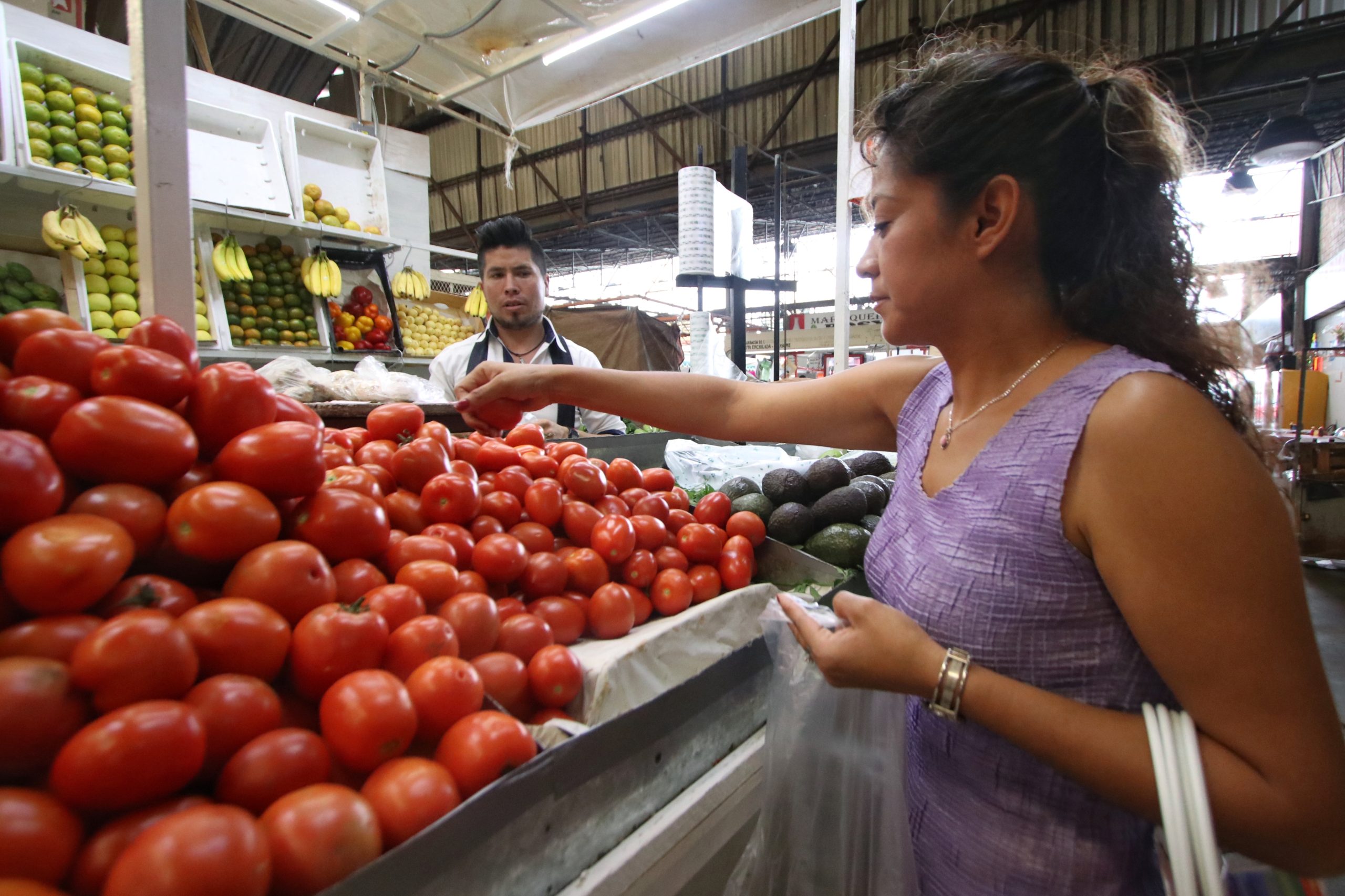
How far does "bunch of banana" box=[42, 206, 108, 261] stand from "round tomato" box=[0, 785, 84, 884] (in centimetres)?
462

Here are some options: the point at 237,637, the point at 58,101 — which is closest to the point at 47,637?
the point at 237,637

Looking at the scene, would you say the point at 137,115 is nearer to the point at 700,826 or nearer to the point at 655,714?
the point at 655,714

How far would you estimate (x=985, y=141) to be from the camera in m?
1.07

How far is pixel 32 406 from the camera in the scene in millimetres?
935

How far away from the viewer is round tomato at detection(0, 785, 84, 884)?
0.63m

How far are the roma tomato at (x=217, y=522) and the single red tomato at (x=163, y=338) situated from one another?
0.89 feet

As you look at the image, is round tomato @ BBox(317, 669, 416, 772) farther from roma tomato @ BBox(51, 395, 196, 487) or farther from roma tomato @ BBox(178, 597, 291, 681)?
roma tomato @ BBox(51, 395, 196, 487)

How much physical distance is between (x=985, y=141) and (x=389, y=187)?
726 centimetres

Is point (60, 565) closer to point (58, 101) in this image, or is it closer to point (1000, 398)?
point (1000, 398)

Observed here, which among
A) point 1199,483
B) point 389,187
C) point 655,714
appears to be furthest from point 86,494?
point 389,187

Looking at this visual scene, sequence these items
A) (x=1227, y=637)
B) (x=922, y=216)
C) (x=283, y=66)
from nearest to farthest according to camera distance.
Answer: (x=1227, y=637)
(x=922, y=216)
(x=283, y=66)

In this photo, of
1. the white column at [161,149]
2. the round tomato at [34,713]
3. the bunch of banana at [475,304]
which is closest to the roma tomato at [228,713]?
the round tomato at [34,713]

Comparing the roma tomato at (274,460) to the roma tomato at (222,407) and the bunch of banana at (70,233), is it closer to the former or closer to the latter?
the roma tomato at (222,407)

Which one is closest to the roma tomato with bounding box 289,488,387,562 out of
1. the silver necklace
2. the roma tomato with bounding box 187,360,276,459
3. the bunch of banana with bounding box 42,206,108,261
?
the roma tomato with bounding box 187,360,276,459
